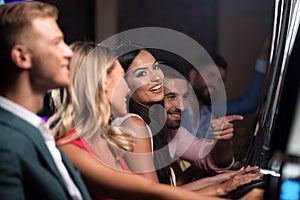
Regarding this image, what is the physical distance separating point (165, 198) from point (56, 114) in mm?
177

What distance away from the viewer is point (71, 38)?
35.5 inches

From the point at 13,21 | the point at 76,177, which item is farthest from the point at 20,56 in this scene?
the point at 76,177

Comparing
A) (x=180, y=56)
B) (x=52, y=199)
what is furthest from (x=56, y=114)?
(x=180, y=56)

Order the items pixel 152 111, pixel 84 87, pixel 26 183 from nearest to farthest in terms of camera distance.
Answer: pixel 26 183, pixel 84 87, pixel 152 111

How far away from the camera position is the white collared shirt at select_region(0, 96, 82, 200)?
0.70 meters

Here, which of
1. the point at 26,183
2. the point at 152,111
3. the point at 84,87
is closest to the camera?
the point at 26,183

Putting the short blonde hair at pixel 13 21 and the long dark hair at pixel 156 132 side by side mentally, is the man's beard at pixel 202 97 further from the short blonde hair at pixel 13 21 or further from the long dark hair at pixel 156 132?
the short blonde hair at pixel 13 21

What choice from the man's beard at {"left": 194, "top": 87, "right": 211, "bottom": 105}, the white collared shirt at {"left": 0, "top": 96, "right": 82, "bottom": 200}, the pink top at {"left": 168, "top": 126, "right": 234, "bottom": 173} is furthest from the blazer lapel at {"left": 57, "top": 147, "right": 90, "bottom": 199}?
the man's beard at {"left": 194, "top": 87, "right": 211, "bottom": 105}

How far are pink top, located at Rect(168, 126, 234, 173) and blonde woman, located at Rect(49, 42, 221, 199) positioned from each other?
0.37 ft

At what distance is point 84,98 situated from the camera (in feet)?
2.67

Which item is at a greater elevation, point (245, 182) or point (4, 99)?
point (4, 99)

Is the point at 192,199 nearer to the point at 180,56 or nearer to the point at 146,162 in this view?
the point at 146,162

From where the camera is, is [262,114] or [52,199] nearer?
[52,199]

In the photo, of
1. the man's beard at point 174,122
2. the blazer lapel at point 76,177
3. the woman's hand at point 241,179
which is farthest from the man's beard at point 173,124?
the blazer lapel at point 76,177
